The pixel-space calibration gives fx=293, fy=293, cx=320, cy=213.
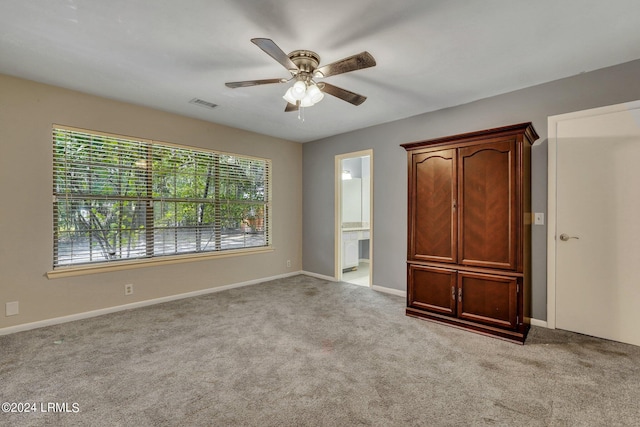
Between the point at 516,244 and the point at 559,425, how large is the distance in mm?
1427

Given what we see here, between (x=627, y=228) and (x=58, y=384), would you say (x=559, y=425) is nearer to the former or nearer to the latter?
(x=627, y=228)

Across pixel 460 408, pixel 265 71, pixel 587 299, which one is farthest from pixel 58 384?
pixel 587 299

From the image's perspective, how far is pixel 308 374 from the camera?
7.00ft

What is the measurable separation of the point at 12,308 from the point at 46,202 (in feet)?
3.49

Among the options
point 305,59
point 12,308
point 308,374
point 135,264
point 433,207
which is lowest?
point 308,374

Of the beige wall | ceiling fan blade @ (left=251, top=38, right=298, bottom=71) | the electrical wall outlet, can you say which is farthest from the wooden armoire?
the electrical wall outlet

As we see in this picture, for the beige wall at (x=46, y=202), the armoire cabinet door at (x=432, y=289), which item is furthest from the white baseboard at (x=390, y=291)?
the beige wall at (x=46, y=202)

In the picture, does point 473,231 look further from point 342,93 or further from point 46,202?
point 46,202

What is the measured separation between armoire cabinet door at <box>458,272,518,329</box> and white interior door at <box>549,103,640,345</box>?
662 millimetres

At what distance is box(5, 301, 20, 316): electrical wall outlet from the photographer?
2.81 meters

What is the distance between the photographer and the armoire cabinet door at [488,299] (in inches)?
105

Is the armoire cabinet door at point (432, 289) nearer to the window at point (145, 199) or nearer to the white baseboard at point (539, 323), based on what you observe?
the white baseboard at point (539, 323)

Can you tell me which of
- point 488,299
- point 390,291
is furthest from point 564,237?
point 390,291

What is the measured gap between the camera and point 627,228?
256 cm
